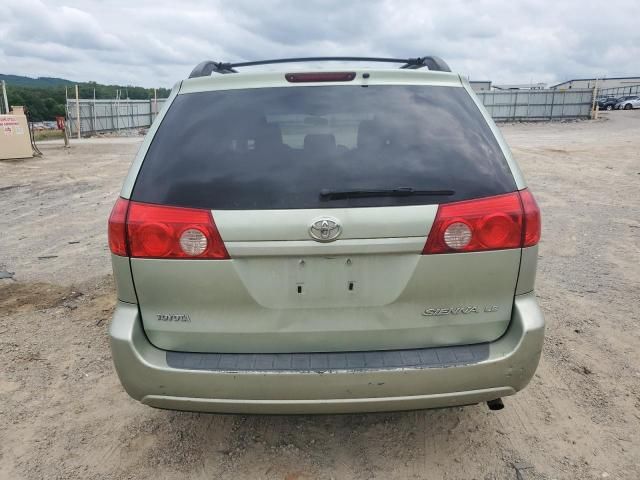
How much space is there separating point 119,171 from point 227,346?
49.0ft

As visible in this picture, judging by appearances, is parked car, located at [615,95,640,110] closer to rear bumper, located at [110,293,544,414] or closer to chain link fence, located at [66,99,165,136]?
chain link fence, located at [66,99,165,136]

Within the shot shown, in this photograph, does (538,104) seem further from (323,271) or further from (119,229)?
(119,229)

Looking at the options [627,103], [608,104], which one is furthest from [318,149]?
[627,103]

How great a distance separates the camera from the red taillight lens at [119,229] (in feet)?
7.07

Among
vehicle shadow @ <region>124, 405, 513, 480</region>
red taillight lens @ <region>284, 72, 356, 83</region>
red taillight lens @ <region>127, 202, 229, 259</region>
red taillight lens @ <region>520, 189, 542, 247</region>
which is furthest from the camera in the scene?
vehicle shadow @ <region>124, 405, 513, 480</region>

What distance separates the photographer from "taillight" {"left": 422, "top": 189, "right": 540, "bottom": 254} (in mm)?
2098

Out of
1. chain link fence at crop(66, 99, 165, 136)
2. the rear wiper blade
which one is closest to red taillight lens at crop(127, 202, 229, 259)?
the rear wiper blade

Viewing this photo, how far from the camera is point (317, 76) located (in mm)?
2365

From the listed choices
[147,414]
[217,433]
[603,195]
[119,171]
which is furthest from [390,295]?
[119,171]

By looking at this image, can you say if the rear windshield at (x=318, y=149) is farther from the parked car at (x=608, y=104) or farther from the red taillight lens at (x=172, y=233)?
the parked car at (x=608, y=104)

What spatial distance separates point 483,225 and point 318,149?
0.78 metres

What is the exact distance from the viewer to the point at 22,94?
65188mm

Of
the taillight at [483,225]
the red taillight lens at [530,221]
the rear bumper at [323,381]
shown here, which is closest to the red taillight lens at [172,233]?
the rear bumper at [323,381]

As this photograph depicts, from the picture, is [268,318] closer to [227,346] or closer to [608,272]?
[227,346]
